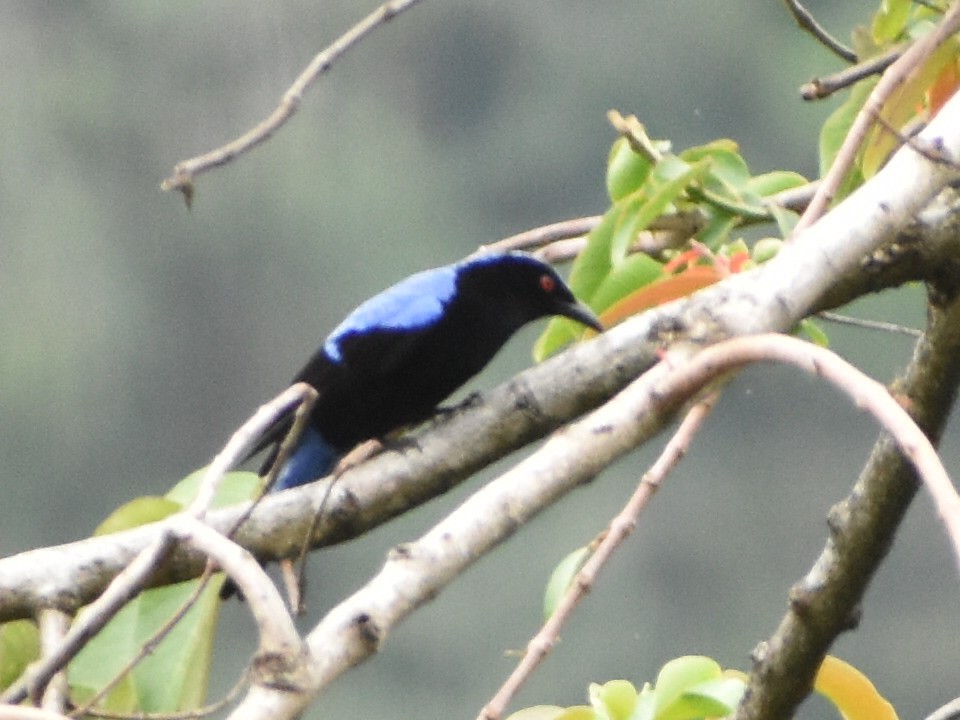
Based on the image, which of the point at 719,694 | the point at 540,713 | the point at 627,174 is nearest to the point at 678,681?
the point at 719,694

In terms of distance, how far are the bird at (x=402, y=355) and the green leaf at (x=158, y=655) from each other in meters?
0.80

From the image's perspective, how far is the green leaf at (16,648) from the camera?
1.69m

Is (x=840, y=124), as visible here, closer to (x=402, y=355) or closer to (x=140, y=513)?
(x=402, y=355)

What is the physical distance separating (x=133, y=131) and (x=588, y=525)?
5.04 metres

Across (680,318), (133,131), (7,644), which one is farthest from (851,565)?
(133,131)

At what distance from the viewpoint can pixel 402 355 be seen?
2.52m

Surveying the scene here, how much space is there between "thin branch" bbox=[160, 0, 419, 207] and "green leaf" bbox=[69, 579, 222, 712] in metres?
0.46

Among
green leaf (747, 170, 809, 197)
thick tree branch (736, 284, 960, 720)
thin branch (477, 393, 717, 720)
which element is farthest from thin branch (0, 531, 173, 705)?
green leaf (747, 170, 809, 197)

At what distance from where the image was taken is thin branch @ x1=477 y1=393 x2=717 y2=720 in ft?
4.11

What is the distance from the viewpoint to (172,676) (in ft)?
5.06

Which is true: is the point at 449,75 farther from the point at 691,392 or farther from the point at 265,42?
the point at 691,392

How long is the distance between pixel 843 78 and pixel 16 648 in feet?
3.45

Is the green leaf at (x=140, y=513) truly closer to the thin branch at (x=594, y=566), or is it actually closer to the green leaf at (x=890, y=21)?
the thin branch at (x=594, y=566)

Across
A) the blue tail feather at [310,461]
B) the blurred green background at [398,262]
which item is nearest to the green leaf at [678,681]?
the blue tail feather at [310,461]
